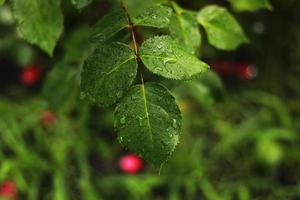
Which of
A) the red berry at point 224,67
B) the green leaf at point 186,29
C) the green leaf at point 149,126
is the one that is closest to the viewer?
the green leaf at point 149,126

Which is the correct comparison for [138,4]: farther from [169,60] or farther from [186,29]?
[169,60]

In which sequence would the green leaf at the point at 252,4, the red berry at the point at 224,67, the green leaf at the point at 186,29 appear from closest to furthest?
the green leaf at the point at 186,29 < the green leaf at the point at 252,4 < the red berry at the point at 224,67

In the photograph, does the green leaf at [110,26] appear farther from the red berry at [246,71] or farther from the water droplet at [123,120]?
the red berry at [246,71]

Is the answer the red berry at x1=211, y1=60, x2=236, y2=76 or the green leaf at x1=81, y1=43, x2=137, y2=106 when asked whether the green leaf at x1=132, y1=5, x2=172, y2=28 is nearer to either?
the green leaf at x1=81, y1=43, x2=137, y2=106

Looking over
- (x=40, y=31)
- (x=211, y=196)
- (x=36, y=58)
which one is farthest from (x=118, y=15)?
(x=36, y=58)

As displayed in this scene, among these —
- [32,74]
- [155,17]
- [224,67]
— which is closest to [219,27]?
[155,17]

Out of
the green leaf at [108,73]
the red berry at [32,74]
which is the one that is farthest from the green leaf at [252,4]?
the red berry at [32,74]

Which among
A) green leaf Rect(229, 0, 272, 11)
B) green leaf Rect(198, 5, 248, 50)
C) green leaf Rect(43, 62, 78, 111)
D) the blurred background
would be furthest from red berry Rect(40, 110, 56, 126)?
green leaf Rect(198, 5, 248, 50)
